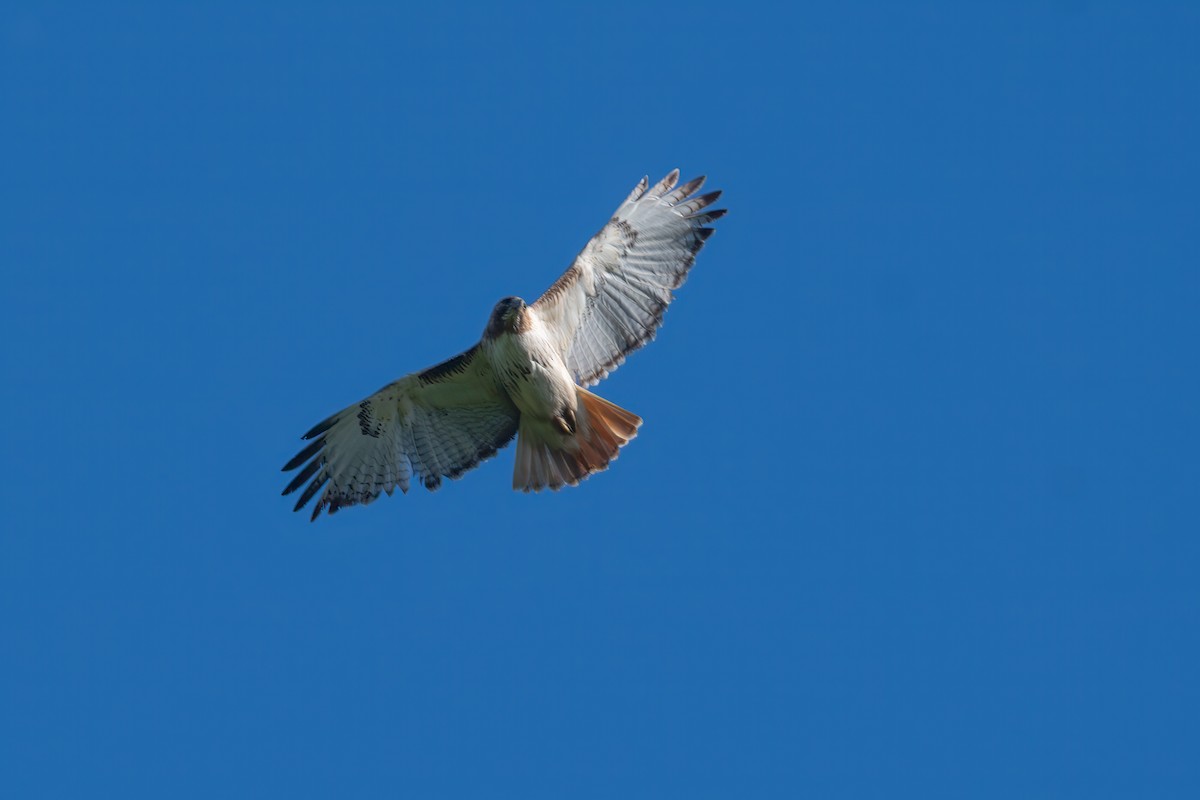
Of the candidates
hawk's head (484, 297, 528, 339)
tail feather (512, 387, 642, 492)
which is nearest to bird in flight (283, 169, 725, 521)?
tail feather (512, 387, 642, 492)

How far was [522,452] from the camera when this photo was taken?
11.6 metres

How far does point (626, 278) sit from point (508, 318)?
1.33 meters

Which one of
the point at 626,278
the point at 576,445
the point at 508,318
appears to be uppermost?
the point at 626,278

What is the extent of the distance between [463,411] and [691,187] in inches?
107

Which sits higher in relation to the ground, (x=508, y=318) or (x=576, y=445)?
(x=508, y=318)

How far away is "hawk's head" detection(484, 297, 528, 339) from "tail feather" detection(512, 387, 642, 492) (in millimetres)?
729

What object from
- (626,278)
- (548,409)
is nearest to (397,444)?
(548,409)

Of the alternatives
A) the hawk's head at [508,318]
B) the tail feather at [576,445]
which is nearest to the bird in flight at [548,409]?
the tail feather at [576,445]

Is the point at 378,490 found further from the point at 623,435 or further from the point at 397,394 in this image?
the point at 623,435

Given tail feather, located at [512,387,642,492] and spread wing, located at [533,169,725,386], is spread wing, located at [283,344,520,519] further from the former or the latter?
spread wing, located at [533,169,725,386]

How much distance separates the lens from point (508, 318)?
11062mm

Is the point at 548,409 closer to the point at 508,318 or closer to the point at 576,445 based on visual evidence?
the point at 576,445

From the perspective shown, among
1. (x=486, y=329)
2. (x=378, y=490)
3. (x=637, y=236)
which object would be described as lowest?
(x=378, y=490)

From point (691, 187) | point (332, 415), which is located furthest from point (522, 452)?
point (691, 187)
